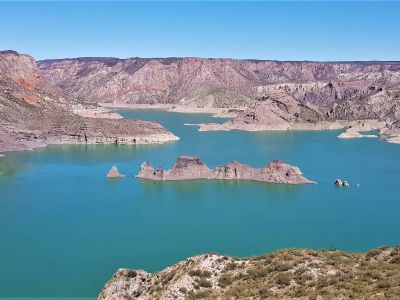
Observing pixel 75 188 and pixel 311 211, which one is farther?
pixel 75 188

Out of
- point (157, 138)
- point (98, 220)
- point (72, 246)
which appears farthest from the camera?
point (157, 138)

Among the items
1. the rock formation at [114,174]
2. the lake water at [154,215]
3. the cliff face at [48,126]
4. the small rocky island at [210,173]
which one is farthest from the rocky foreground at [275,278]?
the cliff face at [48,126]

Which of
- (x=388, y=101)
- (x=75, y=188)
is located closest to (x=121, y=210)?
(x=75, y=188)

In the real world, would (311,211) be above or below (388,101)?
below

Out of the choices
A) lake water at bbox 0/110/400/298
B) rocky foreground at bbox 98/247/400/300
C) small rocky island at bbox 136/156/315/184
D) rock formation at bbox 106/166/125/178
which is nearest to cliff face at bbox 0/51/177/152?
lake water at bbox 0/110/400/298

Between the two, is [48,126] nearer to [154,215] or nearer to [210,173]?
[210,173]

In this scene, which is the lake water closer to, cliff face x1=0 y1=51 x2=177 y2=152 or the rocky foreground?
cliff face x1=0 y1=51 x2=177 y2=152

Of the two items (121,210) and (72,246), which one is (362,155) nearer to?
(121,210)
